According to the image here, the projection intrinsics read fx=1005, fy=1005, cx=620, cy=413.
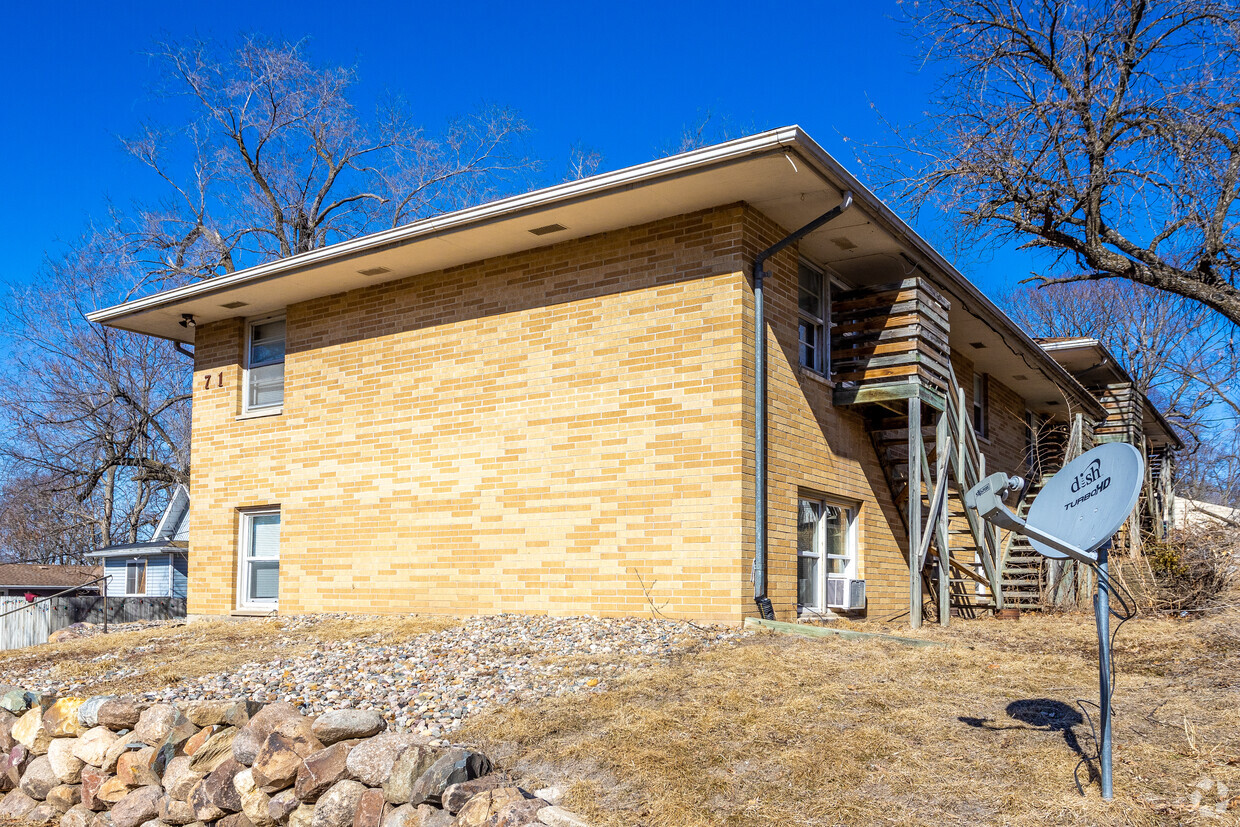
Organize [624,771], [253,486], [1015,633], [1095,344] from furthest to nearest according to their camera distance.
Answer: [1095,344]
[253,486]
[1015,633]
[624,771]

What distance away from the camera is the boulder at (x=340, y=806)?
596 centimetres

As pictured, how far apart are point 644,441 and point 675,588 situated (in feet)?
5.13

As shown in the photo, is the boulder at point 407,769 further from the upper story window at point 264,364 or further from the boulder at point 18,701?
the upper story window at point 264,364

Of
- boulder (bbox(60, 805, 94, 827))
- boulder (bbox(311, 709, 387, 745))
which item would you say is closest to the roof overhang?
boulder (bbox(311, 709, 387, 745))

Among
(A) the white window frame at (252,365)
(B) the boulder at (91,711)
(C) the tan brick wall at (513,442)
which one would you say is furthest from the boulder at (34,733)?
(A) the white window frame at (252,365)

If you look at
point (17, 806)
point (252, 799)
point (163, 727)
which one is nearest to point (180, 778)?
point (163, 727)

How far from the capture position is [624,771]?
552 cm

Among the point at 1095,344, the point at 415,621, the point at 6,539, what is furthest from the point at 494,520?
the point at 6,539

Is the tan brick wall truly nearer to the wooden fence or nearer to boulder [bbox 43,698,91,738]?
the wooden fence

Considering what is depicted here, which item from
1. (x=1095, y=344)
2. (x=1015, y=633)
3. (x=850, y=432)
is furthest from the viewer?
(x=1095, y=344)

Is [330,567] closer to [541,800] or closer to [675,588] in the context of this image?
[675,588]

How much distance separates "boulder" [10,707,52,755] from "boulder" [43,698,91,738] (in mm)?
62

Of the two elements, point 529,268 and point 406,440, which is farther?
point 406,440

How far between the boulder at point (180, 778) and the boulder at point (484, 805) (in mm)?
2894
